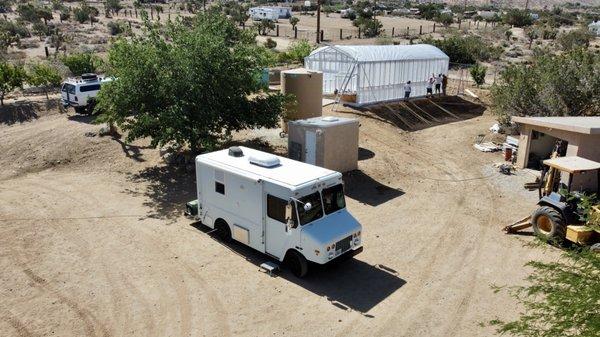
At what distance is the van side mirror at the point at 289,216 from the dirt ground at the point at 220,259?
1.53m

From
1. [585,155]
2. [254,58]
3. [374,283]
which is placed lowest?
[374,283]

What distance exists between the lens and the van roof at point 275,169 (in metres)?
12.8

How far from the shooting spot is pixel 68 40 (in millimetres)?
56719

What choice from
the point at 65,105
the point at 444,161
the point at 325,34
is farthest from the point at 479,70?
the point at 325,34

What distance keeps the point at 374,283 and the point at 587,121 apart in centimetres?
1312

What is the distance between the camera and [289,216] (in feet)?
40.6

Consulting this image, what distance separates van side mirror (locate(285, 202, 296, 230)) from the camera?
12289mm

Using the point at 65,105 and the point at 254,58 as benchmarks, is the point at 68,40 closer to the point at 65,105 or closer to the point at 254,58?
the point at 65,105

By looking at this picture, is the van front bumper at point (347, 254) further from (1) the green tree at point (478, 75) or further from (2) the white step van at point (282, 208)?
(1) the green tree at point (478, 75)

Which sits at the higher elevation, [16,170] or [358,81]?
[358,81]

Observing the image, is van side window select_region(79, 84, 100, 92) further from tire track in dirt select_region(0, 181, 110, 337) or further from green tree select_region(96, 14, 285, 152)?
tire track in dirt select_region(0, 181, 110, 337)

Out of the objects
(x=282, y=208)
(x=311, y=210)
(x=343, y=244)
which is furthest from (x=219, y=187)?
(x=343, y=244)

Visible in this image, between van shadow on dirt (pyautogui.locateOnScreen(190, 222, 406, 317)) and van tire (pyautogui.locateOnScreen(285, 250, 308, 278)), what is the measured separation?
0.18 metres

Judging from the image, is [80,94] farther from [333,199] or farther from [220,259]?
[333,199]
